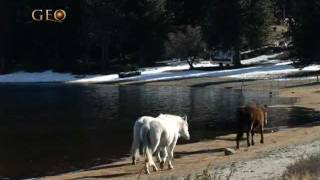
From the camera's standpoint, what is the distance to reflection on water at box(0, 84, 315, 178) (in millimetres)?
24562

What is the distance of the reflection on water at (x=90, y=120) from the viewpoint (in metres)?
24.6

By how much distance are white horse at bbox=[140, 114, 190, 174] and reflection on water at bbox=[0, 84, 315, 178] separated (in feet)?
13.5

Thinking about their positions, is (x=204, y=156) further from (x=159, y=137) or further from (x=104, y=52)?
(x=104, y=52)

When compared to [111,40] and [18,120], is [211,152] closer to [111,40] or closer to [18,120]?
[18,120]

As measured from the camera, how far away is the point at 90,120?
1499 inches

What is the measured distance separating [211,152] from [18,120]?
18.4 meters

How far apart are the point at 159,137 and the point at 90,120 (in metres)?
19.7

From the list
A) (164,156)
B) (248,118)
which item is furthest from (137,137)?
(248,118)

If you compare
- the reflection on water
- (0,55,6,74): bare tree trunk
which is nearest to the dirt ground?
Result: the reflection on water

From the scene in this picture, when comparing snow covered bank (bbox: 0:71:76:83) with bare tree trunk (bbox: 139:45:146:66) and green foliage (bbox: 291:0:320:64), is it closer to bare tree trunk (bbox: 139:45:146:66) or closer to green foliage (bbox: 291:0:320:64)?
bare tree trunk (bbox: 139:45:146:66)

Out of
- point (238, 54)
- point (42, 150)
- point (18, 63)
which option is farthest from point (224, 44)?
point (42, 150)

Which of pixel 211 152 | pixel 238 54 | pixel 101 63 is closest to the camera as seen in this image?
pixel 211 152

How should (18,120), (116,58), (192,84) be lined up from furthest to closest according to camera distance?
(116,58) → (192,84) → (18,120)

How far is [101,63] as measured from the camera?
93.4 metres
